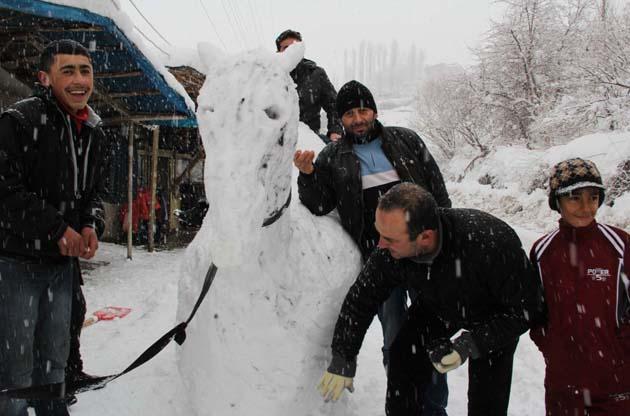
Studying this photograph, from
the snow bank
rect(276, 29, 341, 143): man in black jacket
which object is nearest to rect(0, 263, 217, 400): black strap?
rect(276, 29, 341, 143): man in black jacket

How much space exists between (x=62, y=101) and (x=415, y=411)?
2441mm

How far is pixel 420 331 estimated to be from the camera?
2365 millimetres

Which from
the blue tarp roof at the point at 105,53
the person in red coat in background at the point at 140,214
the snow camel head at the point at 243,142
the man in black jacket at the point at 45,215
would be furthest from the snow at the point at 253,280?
the person in red coat in background at the point at 140,214

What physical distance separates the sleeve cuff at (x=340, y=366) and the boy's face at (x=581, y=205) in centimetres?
125

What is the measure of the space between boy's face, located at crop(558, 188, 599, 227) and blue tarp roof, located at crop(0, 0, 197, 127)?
15.6 ft

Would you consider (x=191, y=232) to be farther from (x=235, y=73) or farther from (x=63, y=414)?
(x=235, y=73)

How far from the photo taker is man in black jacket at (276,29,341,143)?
3.58 metres

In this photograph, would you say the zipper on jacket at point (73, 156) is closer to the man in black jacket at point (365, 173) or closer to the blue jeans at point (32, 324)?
the blue jeans at point (32, 324)

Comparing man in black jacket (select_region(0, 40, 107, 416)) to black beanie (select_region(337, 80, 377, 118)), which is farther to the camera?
black beanie (select_region(337, 80, 377, 118))

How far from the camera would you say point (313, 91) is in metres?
3.66

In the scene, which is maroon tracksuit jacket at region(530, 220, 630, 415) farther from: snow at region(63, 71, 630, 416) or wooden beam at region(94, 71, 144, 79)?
wooden beam at region(94, 71, 144, 79)

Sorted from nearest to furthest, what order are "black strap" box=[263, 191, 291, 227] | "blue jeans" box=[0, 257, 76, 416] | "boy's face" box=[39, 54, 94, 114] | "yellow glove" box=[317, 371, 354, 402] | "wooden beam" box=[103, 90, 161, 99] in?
"black strap" box=[263, 191, 291, 227], "yellow glove" box=[317, 371, 354, 402], "blue jeans" box=[0, 257, 76, 416], "boy's face" box=[39, 54, 94, 114], "wooden beam" box=[103, 90, 161, 99]

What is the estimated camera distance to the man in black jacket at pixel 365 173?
8.00 feet

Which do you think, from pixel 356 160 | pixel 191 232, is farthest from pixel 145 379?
pixel 191 232
